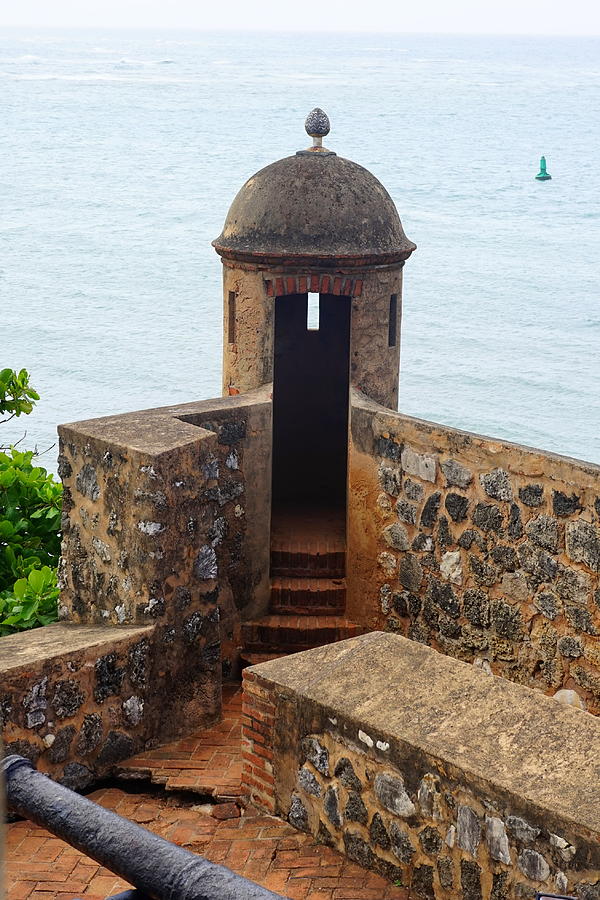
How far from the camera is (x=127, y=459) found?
7.16m

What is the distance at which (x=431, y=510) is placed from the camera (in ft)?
25.7

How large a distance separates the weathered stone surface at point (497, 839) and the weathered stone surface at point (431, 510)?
2.87 metres

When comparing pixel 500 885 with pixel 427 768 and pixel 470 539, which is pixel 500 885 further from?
pixel 470 539

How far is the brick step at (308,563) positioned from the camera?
29.5 ft

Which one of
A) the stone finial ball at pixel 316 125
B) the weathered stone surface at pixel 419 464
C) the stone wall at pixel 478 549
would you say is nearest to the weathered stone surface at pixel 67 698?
Result: the stone wall at pixel 478 549

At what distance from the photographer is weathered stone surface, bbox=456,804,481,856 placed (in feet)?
17.0

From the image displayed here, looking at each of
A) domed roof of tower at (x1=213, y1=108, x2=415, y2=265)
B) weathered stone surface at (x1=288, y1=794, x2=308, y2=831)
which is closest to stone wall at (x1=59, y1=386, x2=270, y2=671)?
domed roof of tower at (x1=213, y1=108, x2=415, y2=265)

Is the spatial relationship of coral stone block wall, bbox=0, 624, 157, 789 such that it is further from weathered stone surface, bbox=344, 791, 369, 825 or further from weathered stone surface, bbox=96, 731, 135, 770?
weathered stone surface, bbox=344, 791, 369, 825

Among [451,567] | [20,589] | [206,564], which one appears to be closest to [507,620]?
[451,567]

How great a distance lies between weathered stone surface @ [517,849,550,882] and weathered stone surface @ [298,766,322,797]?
1.22 m

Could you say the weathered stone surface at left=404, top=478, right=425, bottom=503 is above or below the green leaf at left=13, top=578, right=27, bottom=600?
above

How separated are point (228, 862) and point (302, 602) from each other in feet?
9.83

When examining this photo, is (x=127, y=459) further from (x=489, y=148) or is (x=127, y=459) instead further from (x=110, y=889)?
(x=489, y=148)

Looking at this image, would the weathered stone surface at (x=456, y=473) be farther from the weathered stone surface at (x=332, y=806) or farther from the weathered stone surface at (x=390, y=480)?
the weathered stone surface at (x=332, y=806)
